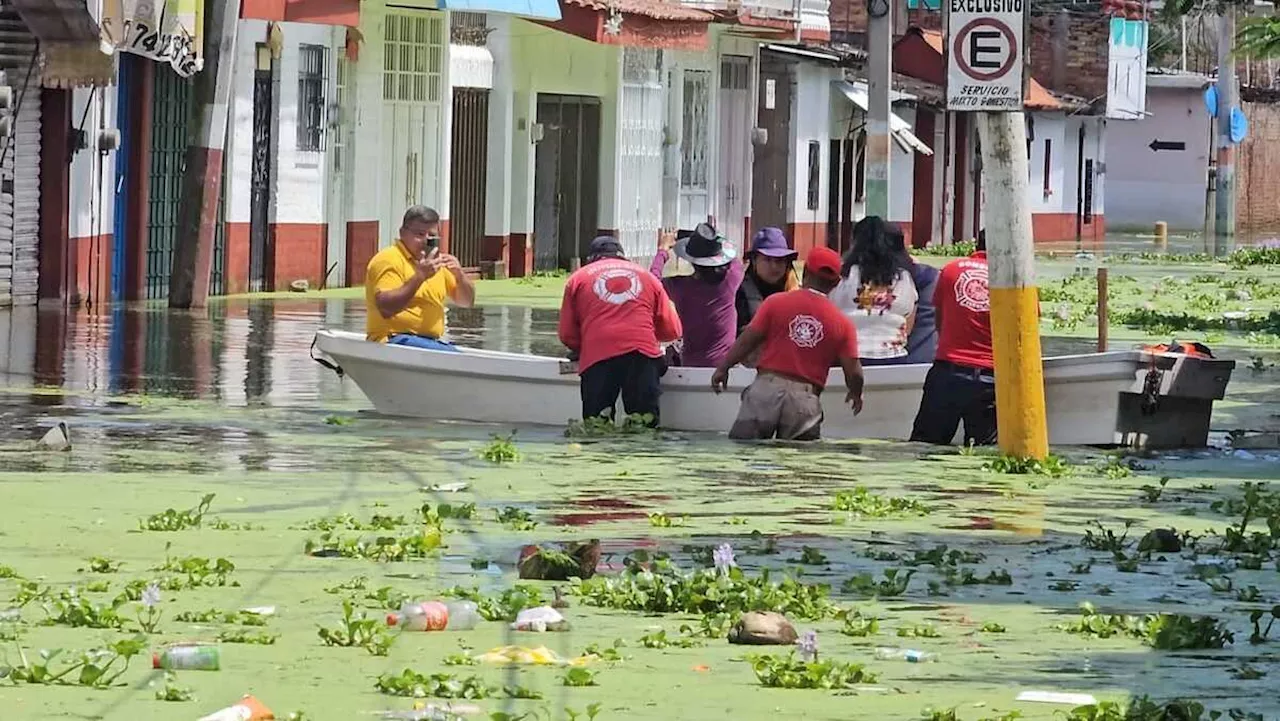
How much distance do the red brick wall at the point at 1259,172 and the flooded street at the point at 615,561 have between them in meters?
62.0

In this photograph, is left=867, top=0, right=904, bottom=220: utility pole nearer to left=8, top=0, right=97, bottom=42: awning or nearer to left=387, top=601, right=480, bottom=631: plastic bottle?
left=8, top=0, right=97, bottom=42: awning

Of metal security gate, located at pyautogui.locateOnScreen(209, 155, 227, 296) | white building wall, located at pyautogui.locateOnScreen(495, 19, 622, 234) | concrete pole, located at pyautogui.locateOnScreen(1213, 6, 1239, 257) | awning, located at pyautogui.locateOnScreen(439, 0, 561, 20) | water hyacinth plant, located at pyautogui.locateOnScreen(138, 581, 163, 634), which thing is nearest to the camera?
water hyacinth plant, located at pyautogui.locateOnScreen(138, 581, 163, 634)

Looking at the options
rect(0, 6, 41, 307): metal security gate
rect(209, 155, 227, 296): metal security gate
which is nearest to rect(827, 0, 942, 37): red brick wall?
rect(209, 155, 227, 296): metal security gate

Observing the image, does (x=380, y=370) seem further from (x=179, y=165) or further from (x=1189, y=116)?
(x=1189, y=116)

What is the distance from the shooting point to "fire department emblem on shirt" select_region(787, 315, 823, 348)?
16328 mm

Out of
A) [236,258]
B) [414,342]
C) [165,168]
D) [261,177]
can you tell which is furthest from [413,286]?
[261,177]

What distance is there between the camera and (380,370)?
58.2ft

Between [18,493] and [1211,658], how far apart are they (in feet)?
20.1

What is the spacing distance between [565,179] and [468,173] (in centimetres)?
357

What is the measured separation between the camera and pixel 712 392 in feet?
56.5

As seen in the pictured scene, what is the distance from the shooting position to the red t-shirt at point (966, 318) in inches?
656

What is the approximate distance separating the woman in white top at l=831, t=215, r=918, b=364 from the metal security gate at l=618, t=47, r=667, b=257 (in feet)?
80.0

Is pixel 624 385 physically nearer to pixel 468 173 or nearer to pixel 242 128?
pixel 242 128

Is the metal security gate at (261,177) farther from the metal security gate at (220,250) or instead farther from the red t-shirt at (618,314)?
the red t-shirt at (618,314)
